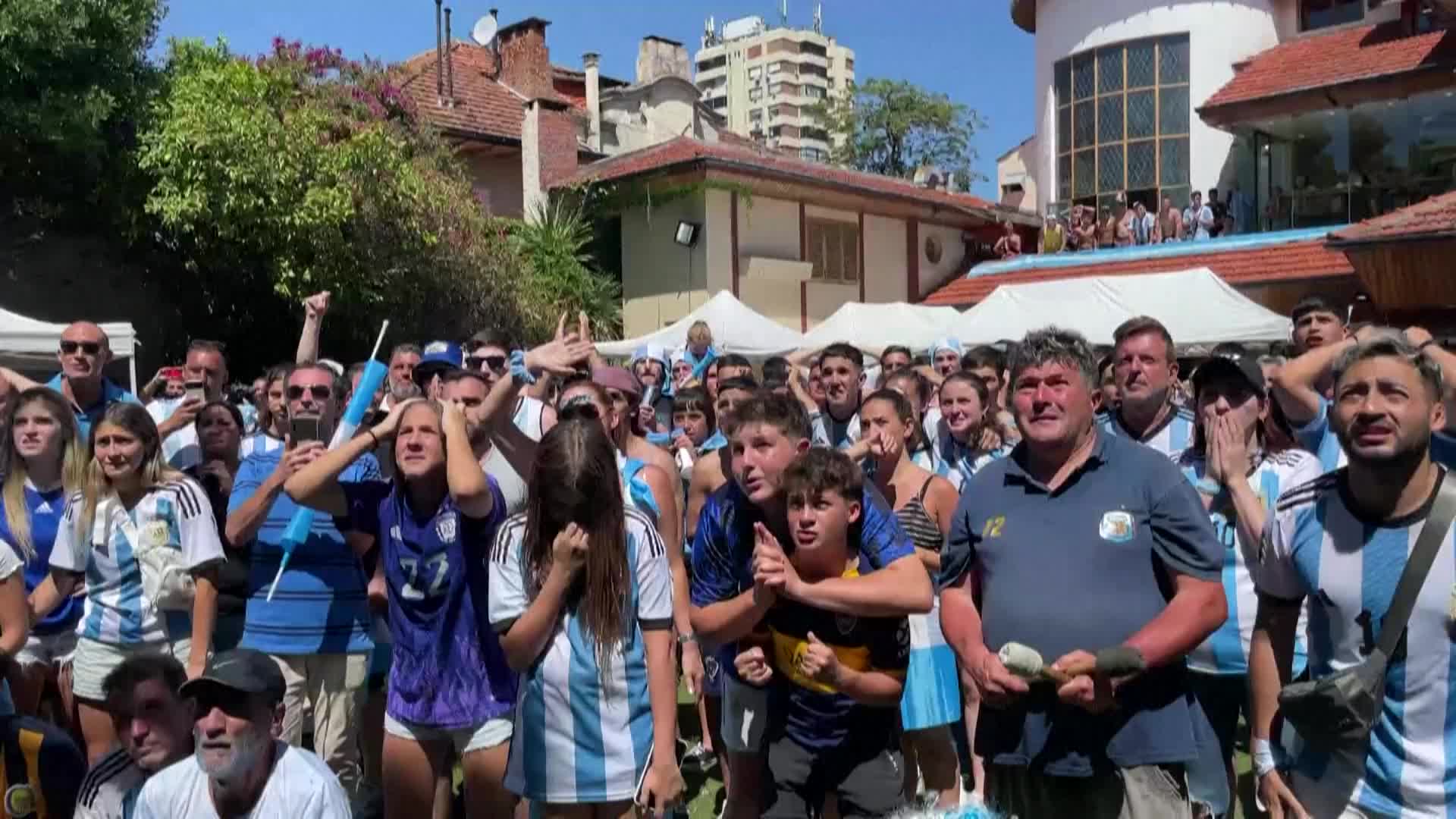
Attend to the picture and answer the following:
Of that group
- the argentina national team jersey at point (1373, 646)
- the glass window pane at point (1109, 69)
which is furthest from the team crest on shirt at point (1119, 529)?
the glass window pane at point (1109, 69)

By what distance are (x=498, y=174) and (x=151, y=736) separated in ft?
66.3

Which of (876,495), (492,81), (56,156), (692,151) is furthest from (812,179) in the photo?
(876,495)

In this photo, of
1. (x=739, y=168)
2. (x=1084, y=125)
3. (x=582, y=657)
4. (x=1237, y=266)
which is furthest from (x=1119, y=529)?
(x=1084, y=125)

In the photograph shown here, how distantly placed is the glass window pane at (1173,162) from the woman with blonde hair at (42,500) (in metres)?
21.7

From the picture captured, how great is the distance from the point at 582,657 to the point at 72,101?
42.9ft

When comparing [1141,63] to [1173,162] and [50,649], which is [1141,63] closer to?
[1173,162]

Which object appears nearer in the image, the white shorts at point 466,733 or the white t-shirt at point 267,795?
the white t-shirt at point 267,795

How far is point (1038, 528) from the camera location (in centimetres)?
298

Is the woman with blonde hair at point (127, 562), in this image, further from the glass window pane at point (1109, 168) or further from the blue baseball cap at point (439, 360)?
the glass window pane at point (1109, 168)

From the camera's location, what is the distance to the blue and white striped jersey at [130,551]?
421cm

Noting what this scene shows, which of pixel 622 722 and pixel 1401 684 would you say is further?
pixel 622 722

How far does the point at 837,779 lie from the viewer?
3260mm

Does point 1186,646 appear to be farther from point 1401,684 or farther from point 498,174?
point 498,174

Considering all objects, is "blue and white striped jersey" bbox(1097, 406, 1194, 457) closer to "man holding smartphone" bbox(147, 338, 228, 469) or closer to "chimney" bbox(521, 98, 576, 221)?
"man holding smartphone" bbox(147, 338, 228, 469)
